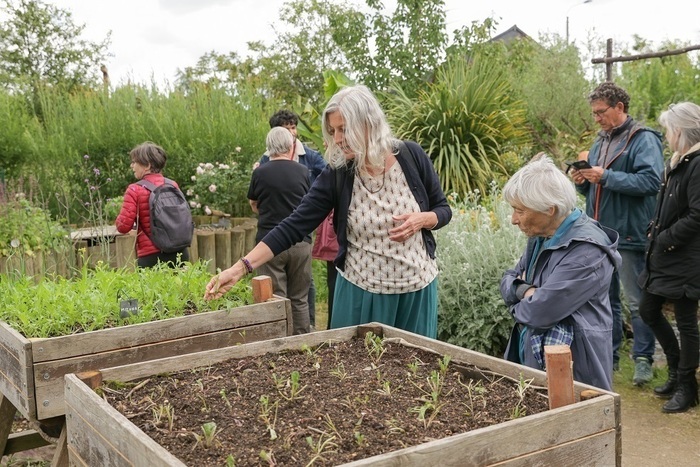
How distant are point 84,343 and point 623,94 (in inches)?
149

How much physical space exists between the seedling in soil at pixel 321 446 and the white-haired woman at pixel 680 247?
3138mm

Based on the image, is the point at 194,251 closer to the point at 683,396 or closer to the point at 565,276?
the point at 683,396

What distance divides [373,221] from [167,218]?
2587 millimetres

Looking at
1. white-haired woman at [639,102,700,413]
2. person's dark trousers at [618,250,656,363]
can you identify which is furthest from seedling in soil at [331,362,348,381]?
person's dark trousers at [618,250,656,363]

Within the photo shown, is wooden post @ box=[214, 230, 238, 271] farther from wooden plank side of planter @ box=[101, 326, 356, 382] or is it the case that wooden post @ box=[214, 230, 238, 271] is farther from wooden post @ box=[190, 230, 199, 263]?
wooden plank side of planter @ box=[101, 326, 356, 382]

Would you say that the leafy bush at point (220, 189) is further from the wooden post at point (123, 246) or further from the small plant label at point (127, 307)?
the small plant label at point (127, 307)

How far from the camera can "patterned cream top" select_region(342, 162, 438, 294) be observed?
10.9ft

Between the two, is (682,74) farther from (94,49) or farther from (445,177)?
(94,49)

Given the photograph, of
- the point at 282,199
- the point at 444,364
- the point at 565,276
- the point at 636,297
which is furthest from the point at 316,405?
the point at 636,297

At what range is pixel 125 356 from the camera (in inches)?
125

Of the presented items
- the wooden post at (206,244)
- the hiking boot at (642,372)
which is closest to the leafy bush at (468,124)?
the wooden post at (206,244)

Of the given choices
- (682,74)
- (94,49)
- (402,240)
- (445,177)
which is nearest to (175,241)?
(402,240)

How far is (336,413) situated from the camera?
2203 mm

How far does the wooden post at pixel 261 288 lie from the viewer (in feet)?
11.6
